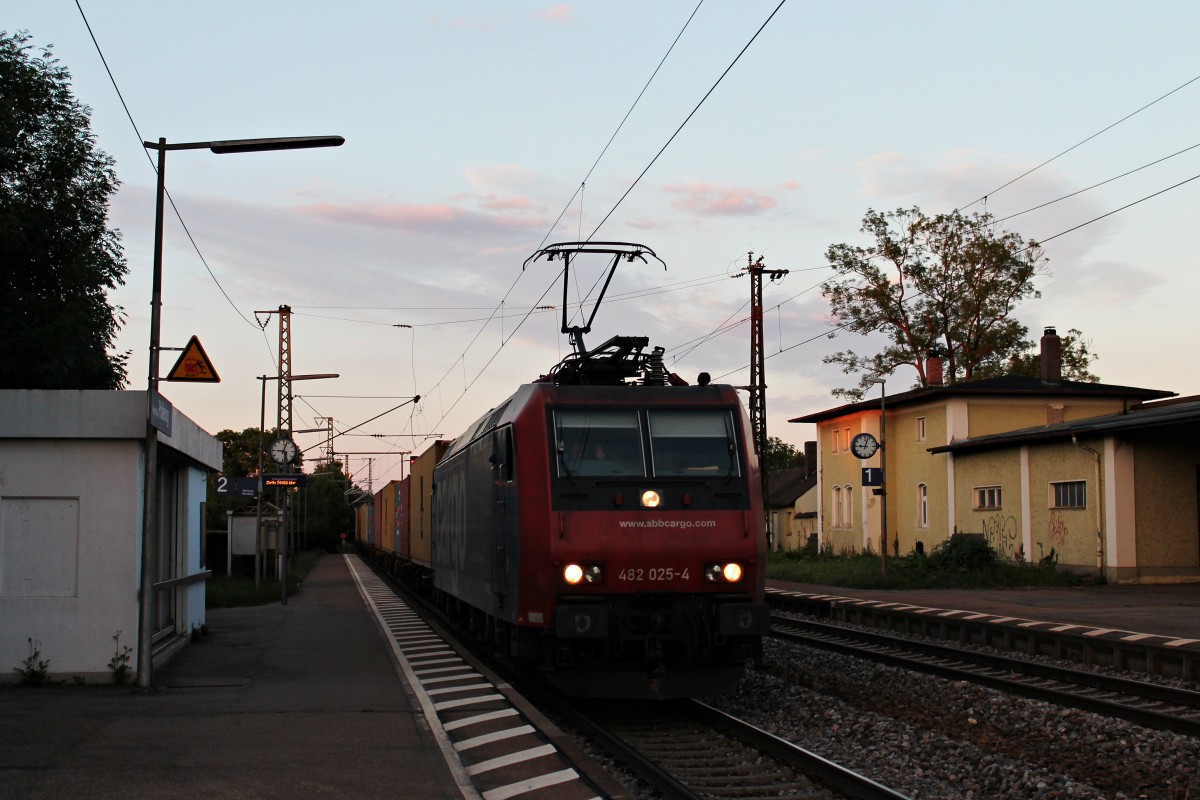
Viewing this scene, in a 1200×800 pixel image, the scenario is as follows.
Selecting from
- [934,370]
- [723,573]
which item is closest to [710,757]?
[723,573]

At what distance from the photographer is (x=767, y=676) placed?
46.1 ft

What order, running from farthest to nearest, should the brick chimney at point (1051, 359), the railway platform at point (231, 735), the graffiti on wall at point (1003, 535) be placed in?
the brick chimney at point (1051, 359)
the graffiti on wall at point (1003, 535)
the railway platform at point (231, 735)

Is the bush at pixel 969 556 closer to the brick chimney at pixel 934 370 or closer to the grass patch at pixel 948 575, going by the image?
the grass patch at pixel 948 575

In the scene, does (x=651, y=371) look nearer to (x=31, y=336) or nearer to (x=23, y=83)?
(x=31, y=336)

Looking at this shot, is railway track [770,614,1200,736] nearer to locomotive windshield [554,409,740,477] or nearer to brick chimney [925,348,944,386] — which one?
locomotive windshield [554,409,740,477]

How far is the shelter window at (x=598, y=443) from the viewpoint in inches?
434

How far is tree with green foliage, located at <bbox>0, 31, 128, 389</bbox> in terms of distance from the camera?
2723cm

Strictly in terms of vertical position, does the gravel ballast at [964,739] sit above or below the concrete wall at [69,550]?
below

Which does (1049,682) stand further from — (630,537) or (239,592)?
(239,592)

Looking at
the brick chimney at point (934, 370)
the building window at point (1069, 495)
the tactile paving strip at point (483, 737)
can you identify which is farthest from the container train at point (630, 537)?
the brick chimney at point (934, 370)

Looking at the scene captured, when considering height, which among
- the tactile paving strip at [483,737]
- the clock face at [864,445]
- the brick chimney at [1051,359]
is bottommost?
the tactile paving strip at [483,737]

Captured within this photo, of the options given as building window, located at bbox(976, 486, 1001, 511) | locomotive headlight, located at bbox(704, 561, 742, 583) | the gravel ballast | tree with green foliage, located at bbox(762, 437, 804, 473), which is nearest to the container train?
locomotive headlight, located at bbox(704, 561, 742, 583)

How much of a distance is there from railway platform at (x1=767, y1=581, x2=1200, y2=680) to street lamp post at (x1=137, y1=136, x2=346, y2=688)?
10622 millimetres

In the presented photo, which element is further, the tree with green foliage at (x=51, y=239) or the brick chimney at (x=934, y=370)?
the brick chimney at (x=934, y=370)
